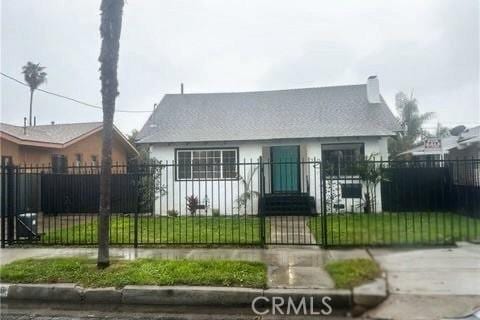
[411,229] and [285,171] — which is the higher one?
[285,171]

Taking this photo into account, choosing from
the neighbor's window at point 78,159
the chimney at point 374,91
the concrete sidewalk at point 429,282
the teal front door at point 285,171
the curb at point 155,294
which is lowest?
the curb at point 155,294

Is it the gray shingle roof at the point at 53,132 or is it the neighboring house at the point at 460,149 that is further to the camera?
the gray shingle roof at the point at 53,132

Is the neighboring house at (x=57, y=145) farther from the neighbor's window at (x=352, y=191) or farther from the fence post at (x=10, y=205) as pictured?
the neighbor's window at (x=352, y=191)

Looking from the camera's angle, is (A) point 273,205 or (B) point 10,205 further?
(A) point 273,205

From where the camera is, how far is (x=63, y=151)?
56.1 feet

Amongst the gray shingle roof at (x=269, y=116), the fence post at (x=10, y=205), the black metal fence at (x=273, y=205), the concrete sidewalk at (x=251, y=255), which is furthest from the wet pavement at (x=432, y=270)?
the gray shingle roof at (x=269, y=116)

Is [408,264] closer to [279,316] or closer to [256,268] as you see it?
[279,316]

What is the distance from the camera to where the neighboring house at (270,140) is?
12938mm

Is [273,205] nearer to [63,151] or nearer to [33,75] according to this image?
[63,151]

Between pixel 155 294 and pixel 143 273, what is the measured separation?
0.61m

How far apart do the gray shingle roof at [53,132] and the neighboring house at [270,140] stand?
4.72m

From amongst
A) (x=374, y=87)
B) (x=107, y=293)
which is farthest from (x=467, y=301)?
(x=374, y=87)

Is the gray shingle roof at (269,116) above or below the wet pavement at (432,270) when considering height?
above

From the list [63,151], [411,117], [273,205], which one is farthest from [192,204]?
[411,117]
